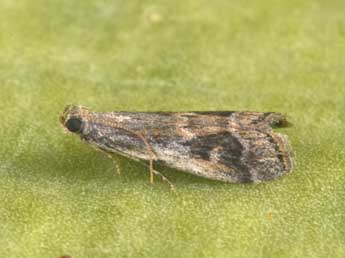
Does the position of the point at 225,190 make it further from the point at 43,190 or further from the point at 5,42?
the point at 5,42

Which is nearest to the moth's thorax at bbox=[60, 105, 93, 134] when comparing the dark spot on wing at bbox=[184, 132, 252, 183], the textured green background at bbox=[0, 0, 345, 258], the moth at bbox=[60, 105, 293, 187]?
the moth at bbox=[60, 105, 293, 187]

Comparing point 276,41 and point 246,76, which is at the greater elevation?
point 276,41

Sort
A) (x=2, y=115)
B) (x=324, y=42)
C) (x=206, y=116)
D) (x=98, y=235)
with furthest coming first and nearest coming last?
(x=324, y=42) → (x=2, y=115) → (x=206, y=116) → (x=98, y=235)

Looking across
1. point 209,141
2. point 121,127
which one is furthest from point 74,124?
point 209,141

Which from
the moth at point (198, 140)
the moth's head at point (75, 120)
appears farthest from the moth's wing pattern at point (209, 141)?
the moth's head at point (75, 120)

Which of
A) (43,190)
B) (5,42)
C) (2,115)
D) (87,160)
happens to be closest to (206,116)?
(87,160)

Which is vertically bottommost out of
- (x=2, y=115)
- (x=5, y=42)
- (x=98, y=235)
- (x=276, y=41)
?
(x=98, y=235)
